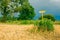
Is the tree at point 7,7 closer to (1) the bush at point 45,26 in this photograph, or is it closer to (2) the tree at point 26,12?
(2) the tree at point 26,12

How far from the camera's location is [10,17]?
131ft

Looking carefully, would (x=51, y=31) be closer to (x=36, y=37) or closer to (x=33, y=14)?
(x=36, y=37)

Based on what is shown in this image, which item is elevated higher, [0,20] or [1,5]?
[1,5]

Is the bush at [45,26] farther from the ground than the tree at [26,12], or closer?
farther from the ground

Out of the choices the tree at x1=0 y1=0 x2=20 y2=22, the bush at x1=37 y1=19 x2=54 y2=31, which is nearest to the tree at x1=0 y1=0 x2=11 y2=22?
the tree at x1=0 y1=0 x2=20 y2=22

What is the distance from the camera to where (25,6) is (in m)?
42.3

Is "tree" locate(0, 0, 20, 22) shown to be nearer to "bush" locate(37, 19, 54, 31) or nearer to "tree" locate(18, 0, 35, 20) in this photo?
"tree" locate(18, 0, 35, 20)

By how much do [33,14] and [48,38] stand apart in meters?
28.4

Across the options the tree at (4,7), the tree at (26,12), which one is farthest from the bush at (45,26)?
the tree at (26,12)

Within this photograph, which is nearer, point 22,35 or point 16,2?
point 22,35

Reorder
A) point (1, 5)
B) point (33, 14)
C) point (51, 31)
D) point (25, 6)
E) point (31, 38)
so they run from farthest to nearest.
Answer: point (33, 14)
point (25, 6)
point (1, 5)
point (51, 31)
point (31, 38)

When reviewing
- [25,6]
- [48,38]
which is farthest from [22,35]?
[25,6]

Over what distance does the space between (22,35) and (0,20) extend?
77.8 feet

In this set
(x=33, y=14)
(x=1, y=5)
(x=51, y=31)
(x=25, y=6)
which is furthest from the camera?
(x=33, y=14)
